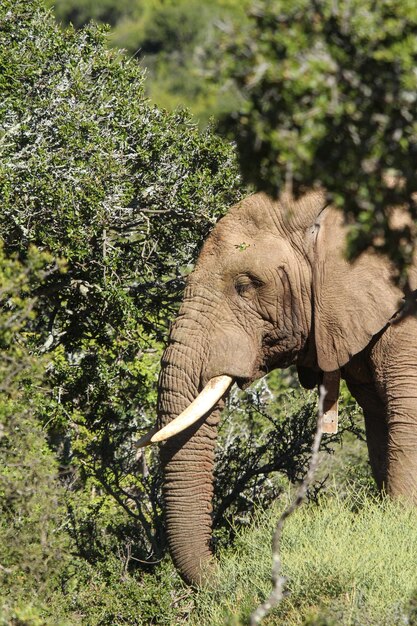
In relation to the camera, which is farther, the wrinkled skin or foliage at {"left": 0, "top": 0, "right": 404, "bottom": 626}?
foliage at {"left": 0, "top": 0, "right": 404, "bottom": 626}

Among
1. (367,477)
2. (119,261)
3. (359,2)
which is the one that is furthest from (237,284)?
(359,2)

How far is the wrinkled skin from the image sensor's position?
26.9 feet

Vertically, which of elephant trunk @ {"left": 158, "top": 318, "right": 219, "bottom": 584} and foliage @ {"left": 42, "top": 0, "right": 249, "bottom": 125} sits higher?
elephant trunk @ {"left": 158, "top": 318, "right": 219, "bottom": 584}

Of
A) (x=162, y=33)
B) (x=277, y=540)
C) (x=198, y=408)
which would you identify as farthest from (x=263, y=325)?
(x=162, y=33)

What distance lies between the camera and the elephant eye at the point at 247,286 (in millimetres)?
8289

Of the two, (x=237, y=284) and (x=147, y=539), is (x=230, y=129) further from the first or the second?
(x=147, y=539)

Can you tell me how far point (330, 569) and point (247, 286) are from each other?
1.99 meters

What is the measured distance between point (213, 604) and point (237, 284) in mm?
2009

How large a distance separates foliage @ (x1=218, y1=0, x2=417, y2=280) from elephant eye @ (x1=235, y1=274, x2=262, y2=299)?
311 centimetres

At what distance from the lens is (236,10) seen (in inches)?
213

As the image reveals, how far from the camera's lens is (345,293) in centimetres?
830

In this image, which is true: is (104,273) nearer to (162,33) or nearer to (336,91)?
(336,91)

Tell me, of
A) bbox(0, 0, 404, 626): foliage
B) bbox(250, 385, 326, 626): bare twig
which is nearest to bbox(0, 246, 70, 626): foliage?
bbox(0, 0, 404, 626): foliage

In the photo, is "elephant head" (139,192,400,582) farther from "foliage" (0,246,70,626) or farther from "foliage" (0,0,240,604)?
"foliage" (0,246,70,626)
